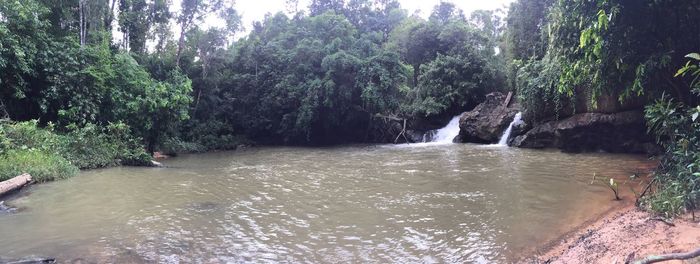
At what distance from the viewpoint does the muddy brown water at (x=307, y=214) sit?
5.49 m

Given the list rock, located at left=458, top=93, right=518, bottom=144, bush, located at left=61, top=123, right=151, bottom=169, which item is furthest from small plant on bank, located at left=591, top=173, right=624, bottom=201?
bush, located at left=61, top=123, right=151, bottom=169

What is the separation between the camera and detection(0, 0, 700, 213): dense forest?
805 cm

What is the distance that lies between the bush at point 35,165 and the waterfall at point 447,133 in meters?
16.9

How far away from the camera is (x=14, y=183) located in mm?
9094

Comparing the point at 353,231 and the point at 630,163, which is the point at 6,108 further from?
the point at 630,163

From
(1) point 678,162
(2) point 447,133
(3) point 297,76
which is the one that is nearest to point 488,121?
(2) point 447,133

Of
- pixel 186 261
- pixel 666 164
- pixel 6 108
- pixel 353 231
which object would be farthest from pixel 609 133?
Result: pixel 6 108

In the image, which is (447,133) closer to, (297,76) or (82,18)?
(297,76)

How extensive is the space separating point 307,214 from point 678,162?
544cm

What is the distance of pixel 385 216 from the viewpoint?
720 cm

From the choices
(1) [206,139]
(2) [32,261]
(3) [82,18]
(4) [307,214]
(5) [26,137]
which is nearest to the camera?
(2) [32,261]

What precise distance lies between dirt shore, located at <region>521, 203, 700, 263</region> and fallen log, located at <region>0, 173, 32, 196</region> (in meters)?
9.36

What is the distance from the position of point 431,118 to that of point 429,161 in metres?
11.8

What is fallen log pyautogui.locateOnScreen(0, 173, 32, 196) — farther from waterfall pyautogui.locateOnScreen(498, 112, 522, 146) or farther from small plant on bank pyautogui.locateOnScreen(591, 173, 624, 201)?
waterfall pyautogui.locateOnScreen(498, 112, 522, 146)
